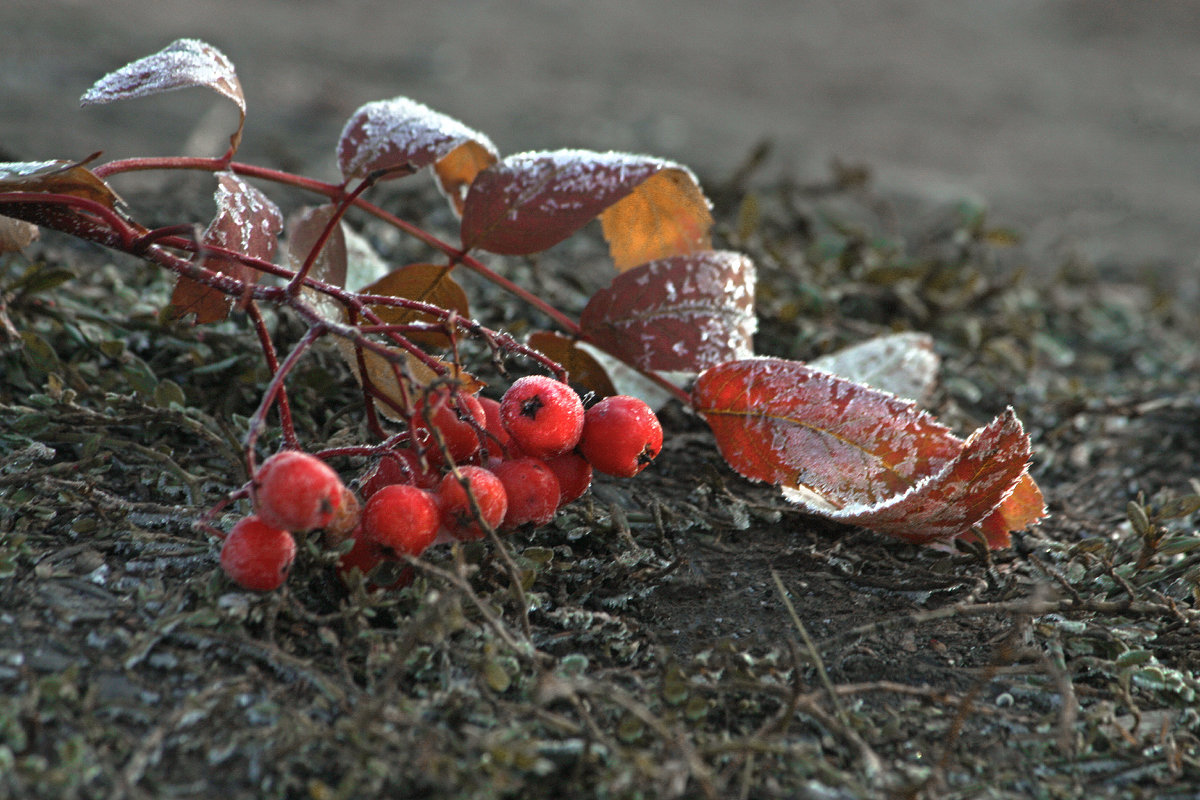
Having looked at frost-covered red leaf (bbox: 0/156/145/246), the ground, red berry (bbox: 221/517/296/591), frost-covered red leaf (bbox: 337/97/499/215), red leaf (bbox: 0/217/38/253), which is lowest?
the ground

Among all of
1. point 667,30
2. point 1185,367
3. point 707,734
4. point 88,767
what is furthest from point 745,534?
point 667,30

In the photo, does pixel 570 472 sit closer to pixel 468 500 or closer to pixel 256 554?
pixel 468 500

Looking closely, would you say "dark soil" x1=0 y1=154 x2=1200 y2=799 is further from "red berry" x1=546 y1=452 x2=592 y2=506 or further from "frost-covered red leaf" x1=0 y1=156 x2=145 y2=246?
"frost-covered red leaf" x1=0 y1=156 x2=145 y2=246

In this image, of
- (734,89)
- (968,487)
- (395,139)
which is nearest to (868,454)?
(968,487)

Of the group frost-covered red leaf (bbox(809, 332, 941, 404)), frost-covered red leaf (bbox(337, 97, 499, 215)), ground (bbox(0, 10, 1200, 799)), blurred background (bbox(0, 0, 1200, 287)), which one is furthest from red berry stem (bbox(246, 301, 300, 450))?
blurred background (bbox(0, 0, 1200, 287))

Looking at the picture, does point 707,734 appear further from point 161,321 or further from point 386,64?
point 386,64

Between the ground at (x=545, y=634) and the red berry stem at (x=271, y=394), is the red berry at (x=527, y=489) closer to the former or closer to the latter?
the ground at (x=545, y=634)
